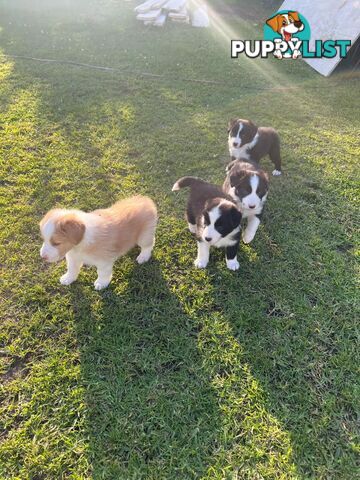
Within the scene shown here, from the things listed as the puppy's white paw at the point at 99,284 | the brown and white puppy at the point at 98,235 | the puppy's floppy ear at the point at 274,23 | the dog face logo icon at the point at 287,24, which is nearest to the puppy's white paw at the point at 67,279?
the brown and white puppy at the point at 98,235

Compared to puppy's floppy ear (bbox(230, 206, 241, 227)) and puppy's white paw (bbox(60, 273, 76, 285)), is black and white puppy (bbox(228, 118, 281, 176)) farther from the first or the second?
puppy's white paw (bbox(60, 273, 76, 285))

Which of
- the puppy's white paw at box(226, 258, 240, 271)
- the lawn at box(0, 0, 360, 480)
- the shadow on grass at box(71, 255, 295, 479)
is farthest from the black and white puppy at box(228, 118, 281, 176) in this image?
the shadow on grass at box(71, 255, 295, 479)

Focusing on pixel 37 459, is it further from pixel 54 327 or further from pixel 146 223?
pixel 146 223

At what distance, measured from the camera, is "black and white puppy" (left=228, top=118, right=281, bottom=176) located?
4.86m

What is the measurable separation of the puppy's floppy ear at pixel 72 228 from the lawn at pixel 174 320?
2.87ft

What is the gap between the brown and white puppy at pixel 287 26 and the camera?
10481 millimetres

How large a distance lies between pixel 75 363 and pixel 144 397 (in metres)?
0.70

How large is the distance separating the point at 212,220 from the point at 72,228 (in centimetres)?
126

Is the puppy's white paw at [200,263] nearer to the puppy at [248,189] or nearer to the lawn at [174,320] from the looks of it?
the lawn at [174,320]

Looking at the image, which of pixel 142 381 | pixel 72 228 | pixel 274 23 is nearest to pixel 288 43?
pixel 274 23

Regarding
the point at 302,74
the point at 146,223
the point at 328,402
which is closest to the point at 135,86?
the point at 302,74

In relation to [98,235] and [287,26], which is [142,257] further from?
[287,26]

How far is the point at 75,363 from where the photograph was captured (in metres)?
2.99

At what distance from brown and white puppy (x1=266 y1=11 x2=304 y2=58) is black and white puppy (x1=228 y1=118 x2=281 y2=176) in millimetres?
7015
